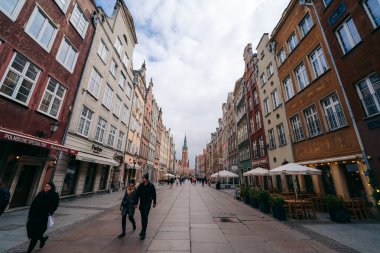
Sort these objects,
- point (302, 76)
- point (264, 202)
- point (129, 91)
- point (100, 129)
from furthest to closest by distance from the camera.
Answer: point (129, 91) → point (100, 129) → point (302, 76) → point (264, 202)

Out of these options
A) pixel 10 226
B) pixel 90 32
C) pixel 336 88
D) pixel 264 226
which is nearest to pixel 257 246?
pixel 264 226

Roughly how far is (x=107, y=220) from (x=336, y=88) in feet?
46.9

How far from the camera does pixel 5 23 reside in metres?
7.83

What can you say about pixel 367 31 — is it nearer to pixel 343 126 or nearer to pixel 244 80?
pixel 343 126

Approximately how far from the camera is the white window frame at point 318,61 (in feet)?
37.7

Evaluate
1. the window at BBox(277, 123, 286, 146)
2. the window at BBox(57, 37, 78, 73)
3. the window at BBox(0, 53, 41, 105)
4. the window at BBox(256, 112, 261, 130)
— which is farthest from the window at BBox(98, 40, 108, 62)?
the window at BBox(256, 112, 261, 130)

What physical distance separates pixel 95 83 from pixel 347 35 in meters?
18.6

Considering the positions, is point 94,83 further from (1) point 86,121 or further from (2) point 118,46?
(2) point 118,46

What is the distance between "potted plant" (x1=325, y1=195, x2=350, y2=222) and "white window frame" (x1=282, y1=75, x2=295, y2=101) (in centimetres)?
943

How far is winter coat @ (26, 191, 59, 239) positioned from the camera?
4.19 metres

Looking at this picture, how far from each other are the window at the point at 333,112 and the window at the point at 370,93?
1326mm

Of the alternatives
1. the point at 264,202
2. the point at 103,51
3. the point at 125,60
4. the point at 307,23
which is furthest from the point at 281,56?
the point at 125,60

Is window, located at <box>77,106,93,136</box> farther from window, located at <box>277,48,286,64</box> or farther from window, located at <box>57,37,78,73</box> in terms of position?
window, located at <box>277,48,286,64</box>

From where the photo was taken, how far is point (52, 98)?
10.8 m
